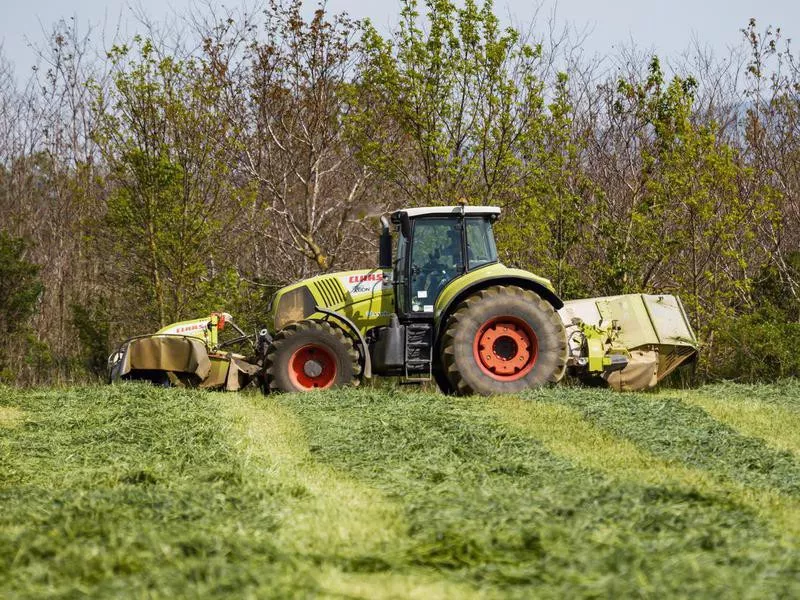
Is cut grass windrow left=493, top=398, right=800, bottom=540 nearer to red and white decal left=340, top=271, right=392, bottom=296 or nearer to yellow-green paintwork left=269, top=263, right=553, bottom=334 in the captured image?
yellow-green paintwork left=269, top=263, right=553, bottom=334

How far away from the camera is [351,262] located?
2216 centimetres

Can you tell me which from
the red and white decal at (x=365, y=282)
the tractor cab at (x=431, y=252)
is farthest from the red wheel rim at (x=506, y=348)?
the red and white decal at (x=365, y=282)

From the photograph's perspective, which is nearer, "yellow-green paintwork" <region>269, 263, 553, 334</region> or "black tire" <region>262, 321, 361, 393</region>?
"black tire" <region>262, 321, 361, 393</region>

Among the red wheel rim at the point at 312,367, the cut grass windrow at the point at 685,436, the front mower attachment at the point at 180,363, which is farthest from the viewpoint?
the front mower attachment at the point at 180,363

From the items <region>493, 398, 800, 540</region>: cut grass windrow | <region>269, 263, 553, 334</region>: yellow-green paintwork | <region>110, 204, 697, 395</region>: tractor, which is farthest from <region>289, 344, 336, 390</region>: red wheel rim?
<region>493, 398, 800, 540</region>: cut grass windrow

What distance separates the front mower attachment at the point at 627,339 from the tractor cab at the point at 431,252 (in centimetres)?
137

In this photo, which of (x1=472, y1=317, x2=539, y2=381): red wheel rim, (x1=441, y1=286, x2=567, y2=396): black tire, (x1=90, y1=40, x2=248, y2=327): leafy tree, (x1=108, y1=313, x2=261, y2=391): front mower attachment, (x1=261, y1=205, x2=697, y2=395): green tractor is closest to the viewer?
(x1=441, y1=286, x2=567, y2=396): black tire

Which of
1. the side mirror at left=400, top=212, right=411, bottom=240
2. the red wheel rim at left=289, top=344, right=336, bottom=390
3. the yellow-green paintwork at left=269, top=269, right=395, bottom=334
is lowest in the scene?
the red wheel rim at left=289, top=344, right=336, bottom=390

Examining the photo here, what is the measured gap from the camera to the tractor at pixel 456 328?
12.2 metres

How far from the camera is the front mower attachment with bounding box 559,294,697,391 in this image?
12.6m

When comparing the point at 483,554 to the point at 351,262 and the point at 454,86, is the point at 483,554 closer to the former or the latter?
the point at 454,86

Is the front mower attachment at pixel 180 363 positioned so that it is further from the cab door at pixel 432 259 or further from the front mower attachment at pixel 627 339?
the front mower attachment at pixel 627 339

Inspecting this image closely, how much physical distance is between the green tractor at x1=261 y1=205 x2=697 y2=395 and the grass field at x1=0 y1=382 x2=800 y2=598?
687 millimetres

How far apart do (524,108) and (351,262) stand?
539 cm
